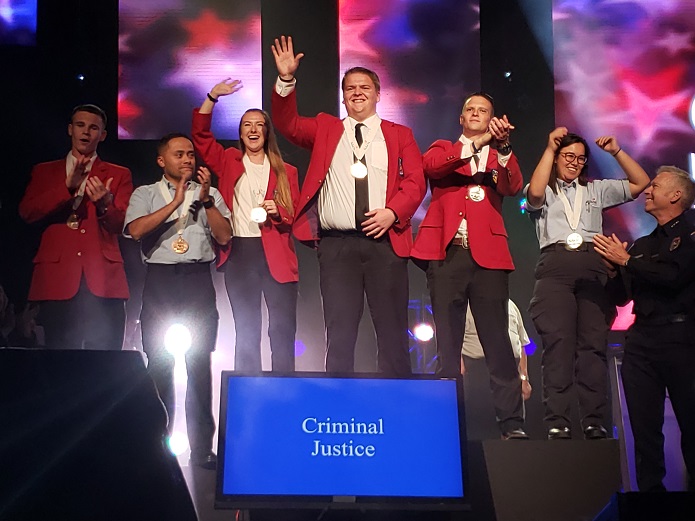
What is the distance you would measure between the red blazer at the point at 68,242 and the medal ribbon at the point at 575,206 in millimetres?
2375

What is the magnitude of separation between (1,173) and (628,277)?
3984 millimetres

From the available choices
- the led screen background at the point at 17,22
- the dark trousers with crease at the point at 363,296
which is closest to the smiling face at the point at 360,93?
the dark trousers with crease at the point at 363,296

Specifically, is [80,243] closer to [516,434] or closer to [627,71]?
[516,434]

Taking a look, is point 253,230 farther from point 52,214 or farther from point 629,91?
point 629,91

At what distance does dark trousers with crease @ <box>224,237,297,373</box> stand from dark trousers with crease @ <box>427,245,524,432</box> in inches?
30.4

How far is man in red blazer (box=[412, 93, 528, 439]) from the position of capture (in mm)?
4000

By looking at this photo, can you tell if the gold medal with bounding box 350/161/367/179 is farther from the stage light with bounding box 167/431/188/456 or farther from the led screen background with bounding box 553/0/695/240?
the led screen background with bounding box 553/0/695/240

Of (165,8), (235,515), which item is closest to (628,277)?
(235,515)

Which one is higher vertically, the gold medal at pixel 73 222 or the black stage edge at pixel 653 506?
the gold medal at pixel 73 222

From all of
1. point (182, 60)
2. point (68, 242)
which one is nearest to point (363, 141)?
point (68, 242)

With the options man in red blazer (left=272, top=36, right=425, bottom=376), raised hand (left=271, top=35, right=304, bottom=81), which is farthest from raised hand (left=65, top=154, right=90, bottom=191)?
raised hand (left=271, top=35, right=304, bottom=81)

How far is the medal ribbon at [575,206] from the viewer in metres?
4.31

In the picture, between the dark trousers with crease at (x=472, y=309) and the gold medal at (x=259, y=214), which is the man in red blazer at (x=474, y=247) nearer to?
the dark trousers with crease at (x=472, y=309)

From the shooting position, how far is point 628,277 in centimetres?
421
